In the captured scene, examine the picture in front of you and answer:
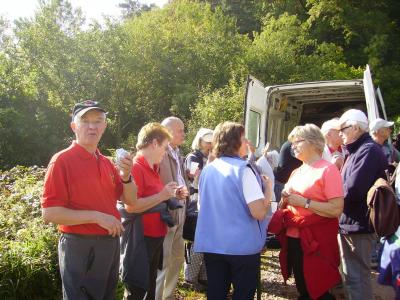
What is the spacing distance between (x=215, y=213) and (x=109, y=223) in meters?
0.79

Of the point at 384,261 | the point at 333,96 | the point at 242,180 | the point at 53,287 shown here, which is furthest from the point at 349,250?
the point at 333,96

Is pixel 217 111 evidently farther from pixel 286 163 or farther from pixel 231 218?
pixel 231 218

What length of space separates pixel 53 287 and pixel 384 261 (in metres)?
2.93

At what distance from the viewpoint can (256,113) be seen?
296 inches

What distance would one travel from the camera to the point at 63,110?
697 inches

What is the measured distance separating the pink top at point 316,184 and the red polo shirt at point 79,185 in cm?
152

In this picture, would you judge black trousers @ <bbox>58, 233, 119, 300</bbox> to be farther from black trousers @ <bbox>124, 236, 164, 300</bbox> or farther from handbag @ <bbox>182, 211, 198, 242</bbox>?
handbag @ <bbox>182, 211, 198, 242</bbox>

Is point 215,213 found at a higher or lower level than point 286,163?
lower

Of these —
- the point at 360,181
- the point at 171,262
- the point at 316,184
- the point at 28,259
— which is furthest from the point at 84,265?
the point at 360,181

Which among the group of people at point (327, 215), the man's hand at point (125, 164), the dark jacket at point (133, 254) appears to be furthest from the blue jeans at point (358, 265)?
the man's hand at point (125, 164)

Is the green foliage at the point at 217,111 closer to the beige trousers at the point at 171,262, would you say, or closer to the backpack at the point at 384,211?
the beige trousers at the point at 171,262

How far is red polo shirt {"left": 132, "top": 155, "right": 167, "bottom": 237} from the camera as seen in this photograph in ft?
11.3

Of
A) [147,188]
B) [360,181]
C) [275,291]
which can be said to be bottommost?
[275,291]

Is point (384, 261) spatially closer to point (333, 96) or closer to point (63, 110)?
point (333, 96)
